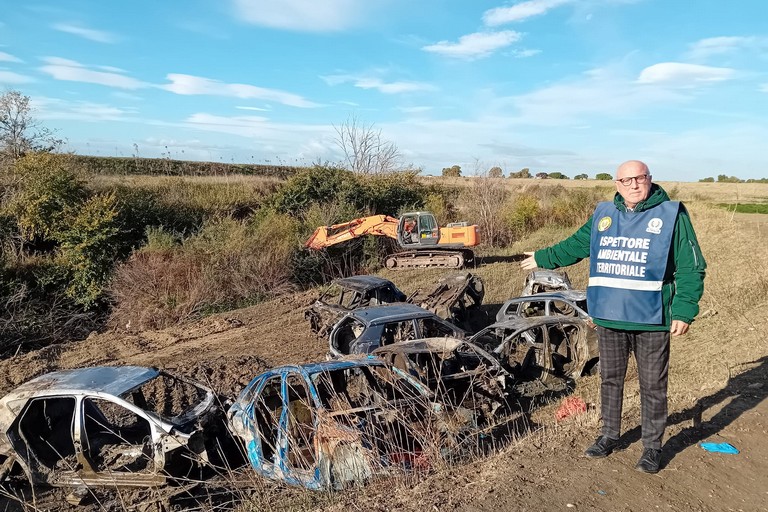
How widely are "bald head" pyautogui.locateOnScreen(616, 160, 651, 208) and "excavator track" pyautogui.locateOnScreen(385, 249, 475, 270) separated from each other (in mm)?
14475

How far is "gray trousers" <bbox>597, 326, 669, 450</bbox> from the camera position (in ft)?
12.9

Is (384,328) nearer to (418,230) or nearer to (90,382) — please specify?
(90,382)

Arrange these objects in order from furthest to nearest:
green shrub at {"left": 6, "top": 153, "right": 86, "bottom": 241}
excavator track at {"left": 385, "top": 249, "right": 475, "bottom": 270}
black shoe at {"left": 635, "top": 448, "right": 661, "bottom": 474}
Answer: excavator track at {"left": 385, "top": 249, "right": 475, "bottom": 270}
green shrub at {"left": 6, "top": 153, "right": 86, "bottom": 241}
black shoe at {"left": 635, "top": 448, "right": 661, "bottom": 474}

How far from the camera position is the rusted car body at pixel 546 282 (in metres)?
11.0

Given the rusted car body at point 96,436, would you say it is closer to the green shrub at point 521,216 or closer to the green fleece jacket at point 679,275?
the green fleece jacket at point 679,275

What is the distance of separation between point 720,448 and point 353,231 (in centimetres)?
1508

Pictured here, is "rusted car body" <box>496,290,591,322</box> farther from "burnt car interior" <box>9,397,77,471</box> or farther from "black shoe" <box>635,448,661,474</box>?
"burnt car interior" <box>9,397,77,471</box>

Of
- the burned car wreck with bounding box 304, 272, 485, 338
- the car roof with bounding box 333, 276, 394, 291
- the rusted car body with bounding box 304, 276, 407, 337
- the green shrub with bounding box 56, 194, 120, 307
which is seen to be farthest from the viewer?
the green shrub with bounding box 56, 194, 120, 307

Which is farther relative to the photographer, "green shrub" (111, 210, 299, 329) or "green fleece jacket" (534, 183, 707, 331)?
"green shrub" (111, 210, 299, 329)

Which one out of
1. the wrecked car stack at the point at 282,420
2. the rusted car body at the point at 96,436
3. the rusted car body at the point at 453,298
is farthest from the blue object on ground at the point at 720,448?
the rusted car body at the point at 453,298

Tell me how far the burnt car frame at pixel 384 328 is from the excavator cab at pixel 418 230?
33.3 feet

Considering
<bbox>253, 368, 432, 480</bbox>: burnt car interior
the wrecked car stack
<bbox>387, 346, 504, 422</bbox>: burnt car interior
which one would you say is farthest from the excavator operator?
<bbox>253, 368, 432, 480</bbox>: burnt car interior

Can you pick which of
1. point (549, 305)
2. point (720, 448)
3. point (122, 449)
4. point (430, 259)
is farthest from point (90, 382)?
point (430, 259)

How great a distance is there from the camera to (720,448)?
443 cm
